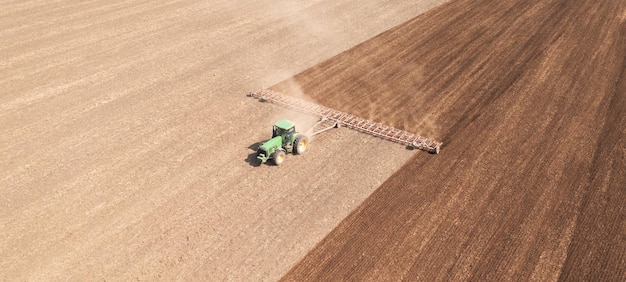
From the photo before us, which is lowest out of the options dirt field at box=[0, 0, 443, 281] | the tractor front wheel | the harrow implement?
dirt field at box=[0, 0, 443, 281]

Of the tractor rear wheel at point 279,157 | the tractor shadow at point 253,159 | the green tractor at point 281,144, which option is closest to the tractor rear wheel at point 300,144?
the green tractor at point 281,144

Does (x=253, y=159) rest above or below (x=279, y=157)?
below

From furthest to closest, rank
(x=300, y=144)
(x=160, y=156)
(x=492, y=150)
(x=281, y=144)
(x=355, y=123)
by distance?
1. (x=355, y=123)
2. (x=492, y=150)
3. (x=160, y=156)
4. (x=300, y=144)
5. (x=281, y=144)

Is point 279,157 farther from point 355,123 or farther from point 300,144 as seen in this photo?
point 355,123

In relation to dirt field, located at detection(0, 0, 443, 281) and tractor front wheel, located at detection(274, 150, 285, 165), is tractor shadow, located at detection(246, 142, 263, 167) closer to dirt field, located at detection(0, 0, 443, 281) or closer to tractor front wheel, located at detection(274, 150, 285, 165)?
dirt field, located at detection(0, 0, 443, 281)

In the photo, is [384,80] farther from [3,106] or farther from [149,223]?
[3,106]

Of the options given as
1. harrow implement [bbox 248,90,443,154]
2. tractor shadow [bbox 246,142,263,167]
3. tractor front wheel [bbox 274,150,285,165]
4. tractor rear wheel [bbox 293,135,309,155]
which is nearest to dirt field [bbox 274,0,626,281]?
harrow implement [bbox 248,90,443,154]

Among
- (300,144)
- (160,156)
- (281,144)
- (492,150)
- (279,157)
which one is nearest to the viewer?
(279,157)

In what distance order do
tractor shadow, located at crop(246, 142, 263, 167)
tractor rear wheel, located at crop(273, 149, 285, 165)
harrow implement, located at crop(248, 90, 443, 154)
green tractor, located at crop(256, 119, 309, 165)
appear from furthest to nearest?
harrow implement, located at crop(248, 90, 443, 154) → tractor shadow, located at crop(246, 142, 263, 167) → tractor rear wheel, located at crop(273, 149, 285, 165) → green tractor, located at crop(256, 119, 309, 165)

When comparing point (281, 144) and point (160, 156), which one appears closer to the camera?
point (281, 144)

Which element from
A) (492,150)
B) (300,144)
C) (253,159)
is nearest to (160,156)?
(253,159)
